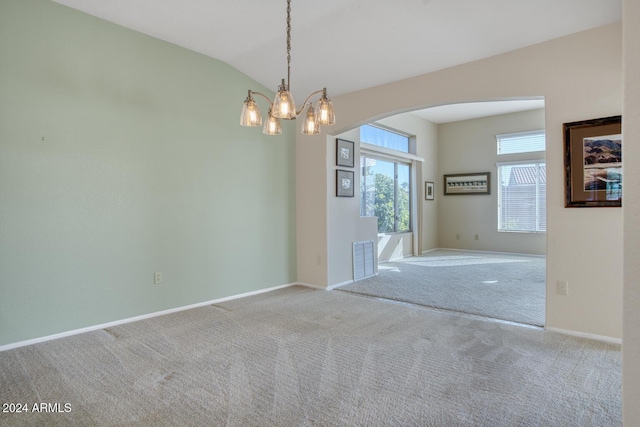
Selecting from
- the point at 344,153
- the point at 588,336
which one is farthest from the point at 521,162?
the point at 588,336

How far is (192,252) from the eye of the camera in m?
3.87

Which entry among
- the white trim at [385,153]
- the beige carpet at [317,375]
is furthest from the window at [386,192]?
the beige carpet at [317,375]

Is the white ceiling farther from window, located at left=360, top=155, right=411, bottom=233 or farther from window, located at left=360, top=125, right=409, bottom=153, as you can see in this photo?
window, located at left=360, top=155, right=411, bottom=233

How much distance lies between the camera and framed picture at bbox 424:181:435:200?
825 centimetres

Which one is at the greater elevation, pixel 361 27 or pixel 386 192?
pixel 361 27

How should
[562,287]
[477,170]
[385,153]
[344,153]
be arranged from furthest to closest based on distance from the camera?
[477,170], [385,153], [344,153], [562,287]

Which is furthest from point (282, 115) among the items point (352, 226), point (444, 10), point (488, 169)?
point (488, 169)

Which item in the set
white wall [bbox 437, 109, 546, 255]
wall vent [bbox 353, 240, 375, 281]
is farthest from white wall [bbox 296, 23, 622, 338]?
white wall [bbox 437, 109, 546, 255]

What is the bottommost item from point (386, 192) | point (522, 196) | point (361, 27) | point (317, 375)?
point (317, 375)

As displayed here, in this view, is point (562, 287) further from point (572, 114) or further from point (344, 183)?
point (344, 183)

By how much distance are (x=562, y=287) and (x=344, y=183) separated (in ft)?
9.22

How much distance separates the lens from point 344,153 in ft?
16.4

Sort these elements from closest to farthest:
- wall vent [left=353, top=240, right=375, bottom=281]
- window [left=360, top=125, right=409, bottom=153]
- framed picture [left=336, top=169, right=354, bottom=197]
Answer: framed picture [left=336, top=169, right=354, bottom=197]
wall vent [left=353, top=240, right=375, bottom=281]
window [left=360, top=125, right=409, bottom=153]

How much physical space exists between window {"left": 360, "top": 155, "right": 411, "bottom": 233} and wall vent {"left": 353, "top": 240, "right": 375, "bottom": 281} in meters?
1.12
